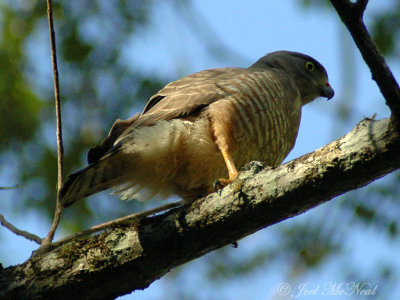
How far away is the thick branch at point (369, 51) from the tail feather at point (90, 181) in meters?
2.12

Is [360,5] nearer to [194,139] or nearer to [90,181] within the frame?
[194,139]

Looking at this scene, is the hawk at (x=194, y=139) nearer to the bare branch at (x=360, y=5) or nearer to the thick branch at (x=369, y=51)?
the thick branch at (x=369, y=51)

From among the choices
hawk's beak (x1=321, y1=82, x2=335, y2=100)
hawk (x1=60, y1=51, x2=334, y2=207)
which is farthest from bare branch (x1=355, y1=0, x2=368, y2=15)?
hawk's beak (x1=321, y1=82, x2=335, y2=100)

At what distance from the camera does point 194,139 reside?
4.45 m

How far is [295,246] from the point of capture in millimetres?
5895

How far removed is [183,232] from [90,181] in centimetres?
112

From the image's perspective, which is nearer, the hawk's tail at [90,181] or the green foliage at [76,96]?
the hawk's tail at [90,181]

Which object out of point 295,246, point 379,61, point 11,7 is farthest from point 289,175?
point 11,7

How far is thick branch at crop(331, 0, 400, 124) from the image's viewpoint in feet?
8.16

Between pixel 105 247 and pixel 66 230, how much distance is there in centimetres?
277

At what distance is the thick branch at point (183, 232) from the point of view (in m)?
2.88

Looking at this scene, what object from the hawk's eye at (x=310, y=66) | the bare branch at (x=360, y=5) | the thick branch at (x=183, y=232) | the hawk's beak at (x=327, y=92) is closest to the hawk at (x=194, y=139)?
the thick branch at (x=183, y=232)

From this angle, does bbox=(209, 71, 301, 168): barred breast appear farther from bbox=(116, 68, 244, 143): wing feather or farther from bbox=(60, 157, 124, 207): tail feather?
bbox=(60, 157, 124, 207): tail feather

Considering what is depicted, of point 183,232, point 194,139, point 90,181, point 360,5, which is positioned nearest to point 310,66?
point 194,139
